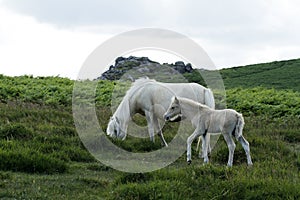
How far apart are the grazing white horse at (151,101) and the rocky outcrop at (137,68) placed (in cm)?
52

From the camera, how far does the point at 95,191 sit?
8.07m

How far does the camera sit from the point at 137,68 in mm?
22484

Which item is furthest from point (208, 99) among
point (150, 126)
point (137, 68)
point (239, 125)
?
point (137, 68)

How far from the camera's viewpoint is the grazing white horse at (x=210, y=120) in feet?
34.1

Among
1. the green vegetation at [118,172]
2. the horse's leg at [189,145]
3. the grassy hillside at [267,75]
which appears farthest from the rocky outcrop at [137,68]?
the grassy hillside at [267,75]

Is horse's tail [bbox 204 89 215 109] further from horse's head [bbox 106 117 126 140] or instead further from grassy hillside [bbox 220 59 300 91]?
grassy hillside [bbox 220 59 300 91]

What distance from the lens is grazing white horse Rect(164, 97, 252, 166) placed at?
1039 centimetres

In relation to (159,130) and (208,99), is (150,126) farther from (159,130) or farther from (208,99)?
(208,99)

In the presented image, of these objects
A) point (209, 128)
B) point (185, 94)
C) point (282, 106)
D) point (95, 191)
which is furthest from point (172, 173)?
point (282, 106)

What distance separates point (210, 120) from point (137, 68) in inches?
483

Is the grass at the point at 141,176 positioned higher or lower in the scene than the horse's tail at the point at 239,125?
lower

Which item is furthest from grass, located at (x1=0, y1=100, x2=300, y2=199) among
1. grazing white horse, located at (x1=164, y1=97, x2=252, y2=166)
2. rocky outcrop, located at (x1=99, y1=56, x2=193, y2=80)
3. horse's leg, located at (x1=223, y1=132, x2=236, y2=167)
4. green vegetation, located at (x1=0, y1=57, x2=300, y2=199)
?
rocky outcrop, located at (x1=99, y1=56, x2=193, y2=80)

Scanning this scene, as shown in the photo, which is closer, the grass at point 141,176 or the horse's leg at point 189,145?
the grass at point 141,176

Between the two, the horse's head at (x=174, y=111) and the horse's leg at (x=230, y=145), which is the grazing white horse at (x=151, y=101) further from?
the horse's leg at (x=230, y=145)
